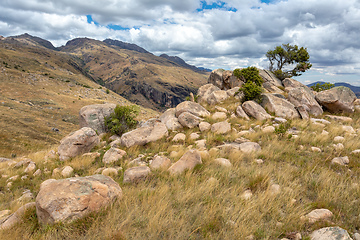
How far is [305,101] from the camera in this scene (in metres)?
14.6

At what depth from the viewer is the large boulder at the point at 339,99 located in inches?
555

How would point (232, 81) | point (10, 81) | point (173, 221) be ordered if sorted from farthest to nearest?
1. point (10, 81)
2. point (232, 81)
3. point (173, 221)

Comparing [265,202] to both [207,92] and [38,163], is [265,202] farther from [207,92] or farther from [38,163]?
[207,92]

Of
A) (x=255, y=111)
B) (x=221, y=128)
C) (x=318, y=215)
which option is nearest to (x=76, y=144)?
(x=221, y=128)

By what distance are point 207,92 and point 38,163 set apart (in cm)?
1665

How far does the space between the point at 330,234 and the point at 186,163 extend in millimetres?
4165

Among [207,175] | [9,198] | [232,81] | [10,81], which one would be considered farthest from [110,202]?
[10,81]

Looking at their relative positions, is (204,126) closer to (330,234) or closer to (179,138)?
(179,138)

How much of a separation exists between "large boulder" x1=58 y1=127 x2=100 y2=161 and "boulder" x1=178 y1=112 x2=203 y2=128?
245 inches

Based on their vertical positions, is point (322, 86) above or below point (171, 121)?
above

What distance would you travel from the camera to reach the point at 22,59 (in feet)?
251

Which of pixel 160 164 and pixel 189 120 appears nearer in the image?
pixel 160 164

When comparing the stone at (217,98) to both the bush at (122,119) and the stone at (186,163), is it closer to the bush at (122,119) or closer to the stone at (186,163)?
the bush at (122,119)

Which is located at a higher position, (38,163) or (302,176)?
(302,176)
